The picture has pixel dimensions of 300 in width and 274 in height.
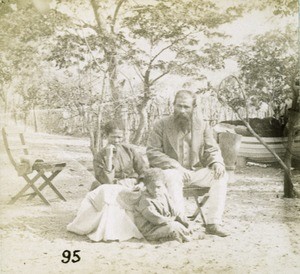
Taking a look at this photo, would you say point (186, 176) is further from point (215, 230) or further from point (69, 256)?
point (69, 256)

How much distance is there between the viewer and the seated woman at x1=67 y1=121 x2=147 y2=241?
3.97 m

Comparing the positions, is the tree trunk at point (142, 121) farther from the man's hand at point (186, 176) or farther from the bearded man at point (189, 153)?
the man's hand at point (186, 176)

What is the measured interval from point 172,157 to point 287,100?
107 centimetres

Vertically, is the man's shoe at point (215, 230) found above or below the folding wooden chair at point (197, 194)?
below

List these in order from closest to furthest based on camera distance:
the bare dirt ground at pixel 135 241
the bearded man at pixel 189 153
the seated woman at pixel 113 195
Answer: the bare dirt ground at pixel 135 241 → the seated woman at pixel 113 195 → the bearded man at pixel 189 153

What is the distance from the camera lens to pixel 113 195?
405cm

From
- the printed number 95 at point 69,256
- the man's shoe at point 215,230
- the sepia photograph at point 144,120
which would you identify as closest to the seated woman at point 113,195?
the sepia photograph at point 144,120

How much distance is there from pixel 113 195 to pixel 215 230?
0.86 metres

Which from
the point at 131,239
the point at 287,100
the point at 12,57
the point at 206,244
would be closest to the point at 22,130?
the point at 12,57

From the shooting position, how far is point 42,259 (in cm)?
387

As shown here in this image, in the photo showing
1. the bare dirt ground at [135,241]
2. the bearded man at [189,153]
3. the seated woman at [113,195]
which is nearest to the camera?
the bare dirt ground at [135,241]

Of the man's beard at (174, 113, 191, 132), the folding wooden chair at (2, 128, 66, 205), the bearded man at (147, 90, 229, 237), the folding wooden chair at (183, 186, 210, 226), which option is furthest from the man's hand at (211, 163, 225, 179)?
the folding wooden chair at (2, 128, 66, 205)

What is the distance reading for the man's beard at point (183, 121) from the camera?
4.17 meters

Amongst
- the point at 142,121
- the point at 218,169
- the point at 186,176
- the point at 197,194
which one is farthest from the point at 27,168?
the point at 218,169
